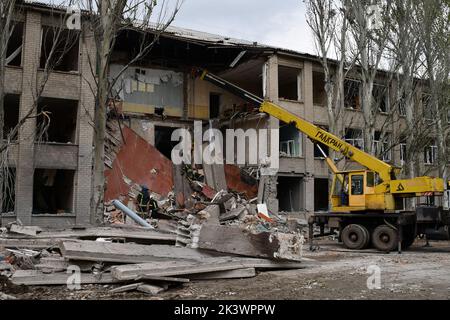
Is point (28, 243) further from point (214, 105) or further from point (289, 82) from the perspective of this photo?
point (289, 82)

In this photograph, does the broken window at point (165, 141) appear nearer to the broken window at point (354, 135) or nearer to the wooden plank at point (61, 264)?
the broken window at point (354, 135)

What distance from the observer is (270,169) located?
2431 centimetres

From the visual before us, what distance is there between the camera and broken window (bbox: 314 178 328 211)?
29172 millimetres

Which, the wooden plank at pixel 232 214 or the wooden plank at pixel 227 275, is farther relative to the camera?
the wooden plank at pixel 232 214

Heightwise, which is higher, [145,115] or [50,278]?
[145,115]

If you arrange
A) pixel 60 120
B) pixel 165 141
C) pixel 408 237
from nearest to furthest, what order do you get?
pixel 408 237
pixel 60 120
pixel 165 141

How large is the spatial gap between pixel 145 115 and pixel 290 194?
30.9 feet

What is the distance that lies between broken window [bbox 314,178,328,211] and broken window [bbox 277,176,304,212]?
8.98ft

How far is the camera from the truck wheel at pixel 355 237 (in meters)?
15.1

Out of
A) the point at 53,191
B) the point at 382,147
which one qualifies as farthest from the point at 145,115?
the point at 382,147

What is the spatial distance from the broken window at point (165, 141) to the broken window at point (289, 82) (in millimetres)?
7402

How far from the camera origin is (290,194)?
1058 inches

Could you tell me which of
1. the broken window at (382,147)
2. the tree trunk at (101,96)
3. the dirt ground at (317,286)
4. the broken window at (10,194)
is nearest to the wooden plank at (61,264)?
the dirt ground at (317,286)
